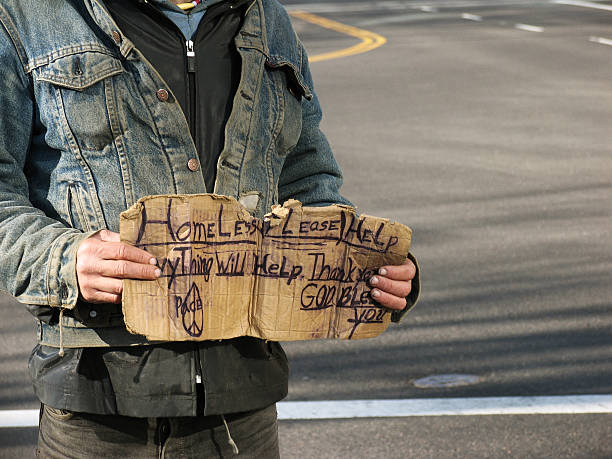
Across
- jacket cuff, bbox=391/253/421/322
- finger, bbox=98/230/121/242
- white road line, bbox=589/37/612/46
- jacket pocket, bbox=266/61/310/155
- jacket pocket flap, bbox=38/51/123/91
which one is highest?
jacket pocket flap, bbox=38/51/123/91

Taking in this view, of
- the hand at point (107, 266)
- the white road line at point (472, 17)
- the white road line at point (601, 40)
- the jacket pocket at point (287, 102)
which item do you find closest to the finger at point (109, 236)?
the hand at point (107, 266)

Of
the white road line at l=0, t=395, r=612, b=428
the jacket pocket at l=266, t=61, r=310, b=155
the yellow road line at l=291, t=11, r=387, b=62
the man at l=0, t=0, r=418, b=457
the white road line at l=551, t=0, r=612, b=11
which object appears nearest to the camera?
the man at l=0, t=0, r=418, b=457

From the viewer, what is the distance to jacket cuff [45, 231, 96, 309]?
1.93 metres

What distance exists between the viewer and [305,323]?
212 cm

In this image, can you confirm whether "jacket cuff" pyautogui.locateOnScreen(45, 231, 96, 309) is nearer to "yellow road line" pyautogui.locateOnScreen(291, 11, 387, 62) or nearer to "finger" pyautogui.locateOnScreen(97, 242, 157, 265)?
"finger" pyautogui.locateOnScreen(97, 242, 157, 265)

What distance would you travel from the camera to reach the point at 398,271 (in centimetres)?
213

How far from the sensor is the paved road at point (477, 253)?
4.73 metres

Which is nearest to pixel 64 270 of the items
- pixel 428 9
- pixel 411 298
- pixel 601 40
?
pixel 411 298

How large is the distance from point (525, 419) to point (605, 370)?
2.61 ft

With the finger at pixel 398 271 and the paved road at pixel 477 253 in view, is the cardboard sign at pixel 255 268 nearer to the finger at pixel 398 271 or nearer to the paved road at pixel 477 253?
the finger at pixel 398 271

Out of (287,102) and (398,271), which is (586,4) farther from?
(398,271)

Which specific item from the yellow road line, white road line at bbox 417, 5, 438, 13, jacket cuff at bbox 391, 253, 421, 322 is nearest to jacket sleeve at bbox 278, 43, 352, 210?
jacket cuff at bbox 391, 253, 421, 322

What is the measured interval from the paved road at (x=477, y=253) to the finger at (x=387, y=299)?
2505mm

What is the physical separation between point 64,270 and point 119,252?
0.11 meters
